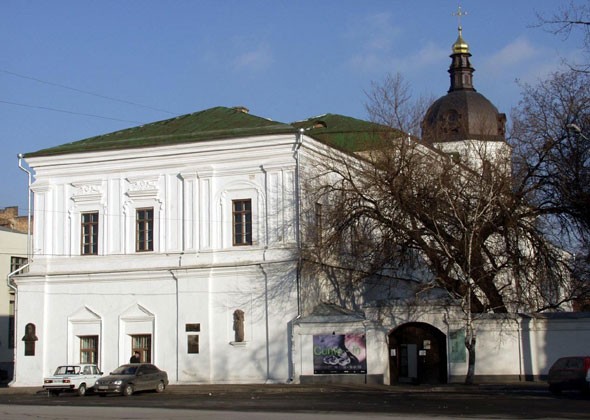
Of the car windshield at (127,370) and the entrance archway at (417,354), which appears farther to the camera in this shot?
the entrance archway at (417,354)

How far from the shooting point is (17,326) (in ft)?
143

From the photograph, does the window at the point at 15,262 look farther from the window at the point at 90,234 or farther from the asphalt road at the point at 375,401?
the asphalt road at the point at 375,401

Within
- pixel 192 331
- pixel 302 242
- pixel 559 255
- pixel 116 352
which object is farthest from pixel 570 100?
pixel 116 352

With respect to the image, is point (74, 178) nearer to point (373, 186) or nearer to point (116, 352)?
Result: point (116, 352)

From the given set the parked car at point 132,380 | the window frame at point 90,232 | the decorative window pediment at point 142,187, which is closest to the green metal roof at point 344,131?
the decorative window pediment at point 142,187

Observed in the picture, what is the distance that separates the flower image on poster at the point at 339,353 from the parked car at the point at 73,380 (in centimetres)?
883

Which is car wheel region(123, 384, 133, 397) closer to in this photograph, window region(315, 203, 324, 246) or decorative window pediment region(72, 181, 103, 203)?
window region(315, 203, 324, 246)

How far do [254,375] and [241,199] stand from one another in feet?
24.9

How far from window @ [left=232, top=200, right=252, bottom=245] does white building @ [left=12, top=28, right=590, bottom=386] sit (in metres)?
0.05

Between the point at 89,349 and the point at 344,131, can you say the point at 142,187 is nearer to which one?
the point at 89,349

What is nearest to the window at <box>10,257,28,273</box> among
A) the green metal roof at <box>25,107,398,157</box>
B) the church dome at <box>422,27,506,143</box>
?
the green metal roof at <box>25,107,398,157</box>

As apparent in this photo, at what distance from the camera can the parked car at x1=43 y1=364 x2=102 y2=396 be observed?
35844mm

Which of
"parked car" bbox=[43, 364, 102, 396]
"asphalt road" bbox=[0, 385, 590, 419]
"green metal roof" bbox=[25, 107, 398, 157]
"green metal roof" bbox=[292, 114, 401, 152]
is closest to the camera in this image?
"asphalt road" bbox=[0, 385, 590, 419]

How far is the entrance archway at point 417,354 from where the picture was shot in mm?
36406
